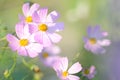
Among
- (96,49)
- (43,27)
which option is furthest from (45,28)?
(96,49)

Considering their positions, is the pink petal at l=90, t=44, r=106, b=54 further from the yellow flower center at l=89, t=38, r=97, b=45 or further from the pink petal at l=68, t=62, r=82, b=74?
the pink petal at l=68, t=62, r=82, b=74

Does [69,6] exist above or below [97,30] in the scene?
below

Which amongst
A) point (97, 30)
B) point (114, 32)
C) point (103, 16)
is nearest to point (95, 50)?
point (97, 30)

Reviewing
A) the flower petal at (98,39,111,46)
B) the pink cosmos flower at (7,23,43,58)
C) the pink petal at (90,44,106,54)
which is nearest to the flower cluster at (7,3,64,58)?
the pink cosmos flower at (7,23,43,58)

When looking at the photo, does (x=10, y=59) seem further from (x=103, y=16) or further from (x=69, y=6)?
(x=69, y=6)

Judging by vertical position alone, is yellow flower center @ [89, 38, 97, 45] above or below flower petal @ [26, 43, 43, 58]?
below

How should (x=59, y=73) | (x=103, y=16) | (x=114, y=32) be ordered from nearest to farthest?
(x=59, y=73) < (x=114, y=32) < (x=103, y=16)
